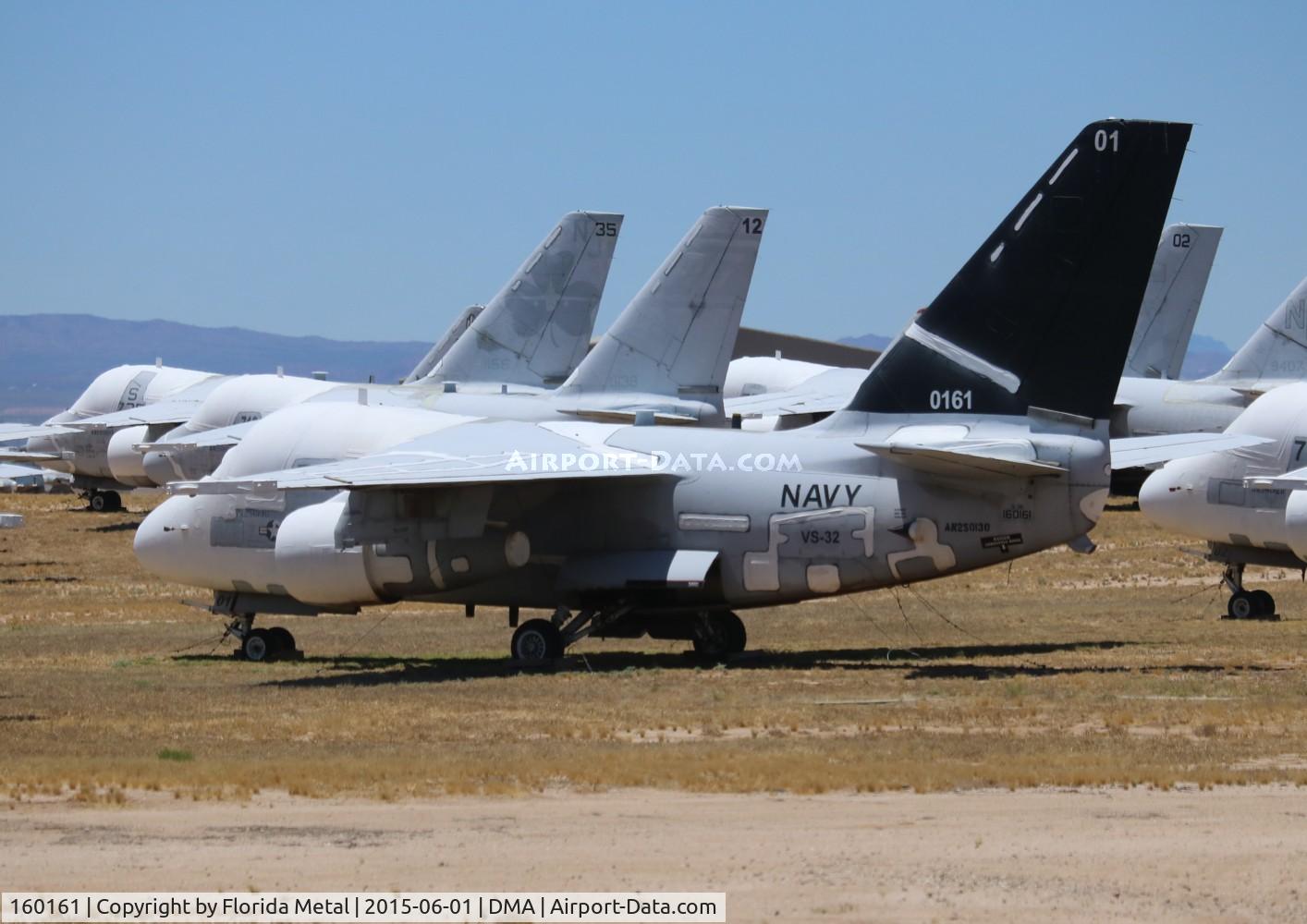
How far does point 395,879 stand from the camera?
474 inches

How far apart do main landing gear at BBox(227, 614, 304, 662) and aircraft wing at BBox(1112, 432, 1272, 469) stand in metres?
12.1

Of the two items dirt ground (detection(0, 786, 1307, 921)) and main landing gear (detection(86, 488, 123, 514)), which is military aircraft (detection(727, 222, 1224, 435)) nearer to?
main landing gear (detection(86, 488, 123, 514))

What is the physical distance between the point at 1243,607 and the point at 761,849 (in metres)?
21.4

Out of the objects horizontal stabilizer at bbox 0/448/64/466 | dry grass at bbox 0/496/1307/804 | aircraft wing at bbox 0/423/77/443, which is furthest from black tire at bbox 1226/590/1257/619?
horizontal stabilizer at bbox 0/448/64/466

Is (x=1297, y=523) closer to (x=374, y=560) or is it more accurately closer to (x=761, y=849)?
(x=374, y=560)

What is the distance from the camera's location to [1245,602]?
3253cm

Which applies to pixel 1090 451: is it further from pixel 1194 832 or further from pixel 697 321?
pixel 697 321

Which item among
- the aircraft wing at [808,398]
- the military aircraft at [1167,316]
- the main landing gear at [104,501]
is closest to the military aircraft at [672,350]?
the aircraft wing at [808,398]

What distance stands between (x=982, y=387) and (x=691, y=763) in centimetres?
929

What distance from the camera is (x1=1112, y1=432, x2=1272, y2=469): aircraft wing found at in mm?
25516

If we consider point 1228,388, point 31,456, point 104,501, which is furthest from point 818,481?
point 104,501

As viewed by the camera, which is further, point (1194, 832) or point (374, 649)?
point (374, 649)

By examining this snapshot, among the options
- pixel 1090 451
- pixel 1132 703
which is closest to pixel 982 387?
pixel 1090 451

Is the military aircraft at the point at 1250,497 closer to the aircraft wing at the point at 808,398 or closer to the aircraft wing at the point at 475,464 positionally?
the aircraft wing at the point at 475,464
